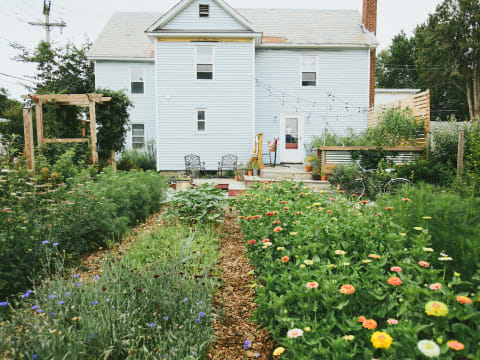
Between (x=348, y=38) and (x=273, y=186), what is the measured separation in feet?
41.4

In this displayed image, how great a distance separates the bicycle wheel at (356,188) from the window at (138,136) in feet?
37.7

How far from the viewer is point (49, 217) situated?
401 centimetres

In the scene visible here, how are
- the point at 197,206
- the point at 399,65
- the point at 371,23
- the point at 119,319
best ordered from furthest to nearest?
the point at 399,65
the point at 371,23
the point at 197,206
the point at 119,319

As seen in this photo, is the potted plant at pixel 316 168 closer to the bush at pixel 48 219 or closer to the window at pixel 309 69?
the window at pixel 309 69

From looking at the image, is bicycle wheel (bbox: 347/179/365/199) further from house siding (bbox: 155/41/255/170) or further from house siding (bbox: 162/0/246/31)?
house siding (bbox: 162/0/246/31)

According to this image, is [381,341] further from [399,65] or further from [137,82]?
[399,65]

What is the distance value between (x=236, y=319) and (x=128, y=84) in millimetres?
15765

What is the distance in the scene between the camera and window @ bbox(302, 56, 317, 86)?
1541 centimetres

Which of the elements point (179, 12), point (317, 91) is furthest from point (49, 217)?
point (317, 91)

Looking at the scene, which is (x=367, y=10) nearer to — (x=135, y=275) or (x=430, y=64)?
(x=430, y=64)

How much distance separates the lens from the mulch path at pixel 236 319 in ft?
8.03

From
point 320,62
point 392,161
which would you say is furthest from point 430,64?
point 392,161

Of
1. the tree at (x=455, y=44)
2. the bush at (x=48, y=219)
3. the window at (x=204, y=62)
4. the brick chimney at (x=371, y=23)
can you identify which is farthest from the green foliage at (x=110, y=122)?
the tree at (x=455, y=44)

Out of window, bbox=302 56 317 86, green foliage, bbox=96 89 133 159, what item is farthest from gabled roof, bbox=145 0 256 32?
green foliage, bbox=96 89 133 159
